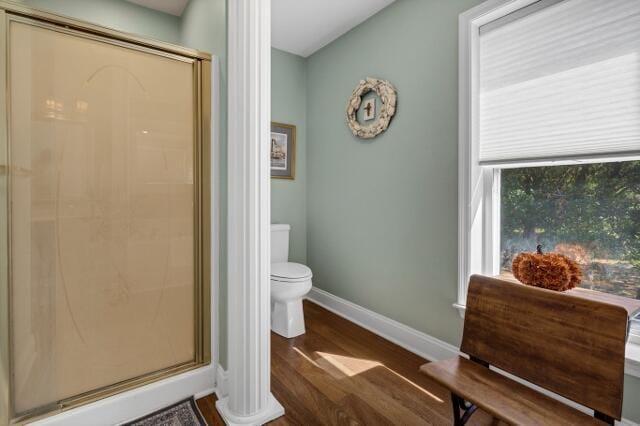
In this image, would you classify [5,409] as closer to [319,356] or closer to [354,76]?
[319,356]

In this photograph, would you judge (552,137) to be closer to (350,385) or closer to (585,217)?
(585,217)

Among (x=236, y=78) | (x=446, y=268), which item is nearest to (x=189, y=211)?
(x=236, y=78)

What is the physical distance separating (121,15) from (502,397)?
3.45 m

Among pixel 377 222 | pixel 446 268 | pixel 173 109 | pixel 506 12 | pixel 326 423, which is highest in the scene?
pixel 506 12

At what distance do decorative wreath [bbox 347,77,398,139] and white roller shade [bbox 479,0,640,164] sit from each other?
0.63 metres

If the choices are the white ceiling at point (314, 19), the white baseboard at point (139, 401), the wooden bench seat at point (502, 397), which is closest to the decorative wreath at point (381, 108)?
the white ceiling at point (314, 19)

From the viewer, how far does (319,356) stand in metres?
2.13

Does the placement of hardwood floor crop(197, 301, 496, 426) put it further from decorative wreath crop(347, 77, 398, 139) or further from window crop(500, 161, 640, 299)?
decorative wreath crop(347, 77, 398, 139)

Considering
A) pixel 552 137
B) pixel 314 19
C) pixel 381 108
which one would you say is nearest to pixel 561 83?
pixel 552 137

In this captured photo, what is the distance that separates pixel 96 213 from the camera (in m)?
1.49

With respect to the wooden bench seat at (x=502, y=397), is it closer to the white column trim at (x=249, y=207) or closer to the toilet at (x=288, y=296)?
the white column trim at (x=249, y=207)

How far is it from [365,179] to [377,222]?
37cm

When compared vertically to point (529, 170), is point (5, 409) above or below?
below

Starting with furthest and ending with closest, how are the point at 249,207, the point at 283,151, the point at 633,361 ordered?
the point at 283,151 → the point at 249,207 → the point at 633,361
